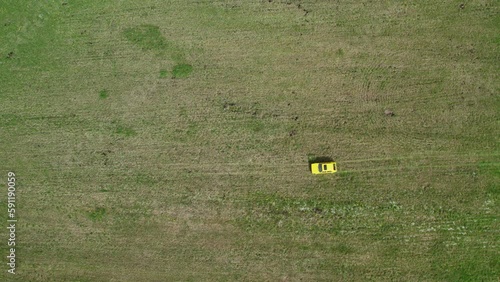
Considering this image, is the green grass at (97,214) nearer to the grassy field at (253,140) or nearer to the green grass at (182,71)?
the grassy field at (253,140)

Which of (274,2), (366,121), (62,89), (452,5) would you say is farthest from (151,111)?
(452,5)

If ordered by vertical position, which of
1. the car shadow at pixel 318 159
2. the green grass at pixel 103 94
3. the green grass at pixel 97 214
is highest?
the green grass at pixel 103 94

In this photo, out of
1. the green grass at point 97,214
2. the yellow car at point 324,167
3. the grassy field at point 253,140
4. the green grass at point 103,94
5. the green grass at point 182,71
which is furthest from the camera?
the green grass at point 103,94

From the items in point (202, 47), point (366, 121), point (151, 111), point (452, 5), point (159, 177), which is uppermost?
point (452, 5)

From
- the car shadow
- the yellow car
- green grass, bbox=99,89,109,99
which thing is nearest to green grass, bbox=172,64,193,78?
green grass, bbox=99,89,109,99

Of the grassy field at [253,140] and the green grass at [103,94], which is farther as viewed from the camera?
the green grass at [103,94]

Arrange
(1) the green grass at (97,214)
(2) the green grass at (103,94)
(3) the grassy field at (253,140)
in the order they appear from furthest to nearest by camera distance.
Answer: (2) the green grass at (103,94) → (1) the green grass at (97,214) → (3) the grassy field at (253,140)

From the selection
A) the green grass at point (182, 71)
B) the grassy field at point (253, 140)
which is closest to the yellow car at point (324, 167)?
the grassy field at point (253, 140)

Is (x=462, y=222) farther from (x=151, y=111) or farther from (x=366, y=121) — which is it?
(x=151, y=111)
